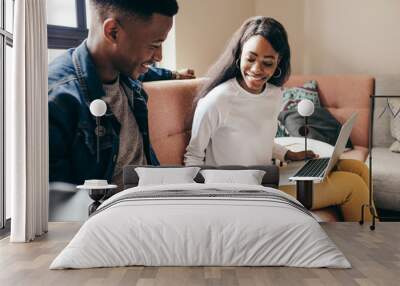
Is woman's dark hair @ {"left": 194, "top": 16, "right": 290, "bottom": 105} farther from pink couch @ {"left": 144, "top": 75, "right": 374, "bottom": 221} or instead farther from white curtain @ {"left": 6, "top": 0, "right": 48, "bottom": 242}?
white curtain @ {"left": 6, "top": 0, "right": 48, "bottom": 242}

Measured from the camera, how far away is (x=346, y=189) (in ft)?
18.5

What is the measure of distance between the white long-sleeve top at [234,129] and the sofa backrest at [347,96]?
14.9 inches

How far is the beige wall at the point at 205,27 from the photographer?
576cm

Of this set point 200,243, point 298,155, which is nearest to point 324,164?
point 298,155

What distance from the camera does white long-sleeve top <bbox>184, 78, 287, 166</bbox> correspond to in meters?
5.62

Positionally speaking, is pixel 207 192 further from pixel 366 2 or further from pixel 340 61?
pixel 366 2

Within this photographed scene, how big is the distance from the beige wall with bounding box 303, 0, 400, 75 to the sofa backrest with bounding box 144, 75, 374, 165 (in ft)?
0.51

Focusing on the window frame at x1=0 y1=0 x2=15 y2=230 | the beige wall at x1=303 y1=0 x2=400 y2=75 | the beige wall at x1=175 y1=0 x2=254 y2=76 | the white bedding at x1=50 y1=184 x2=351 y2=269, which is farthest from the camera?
the beige wall at x1=303 y1=0 x2=400 y2=75

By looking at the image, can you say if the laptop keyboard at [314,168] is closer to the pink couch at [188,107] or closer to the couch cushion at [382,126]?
the pink couch at [188,107]

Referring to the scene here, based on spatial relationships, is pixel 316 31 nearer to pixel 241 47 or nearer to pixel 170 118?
pixel 241 47

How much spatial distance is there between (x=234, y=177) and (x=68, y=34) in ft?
6.09

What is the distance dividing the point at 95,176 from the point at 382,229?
2.38m

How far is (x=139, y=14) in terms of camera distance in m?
5.47

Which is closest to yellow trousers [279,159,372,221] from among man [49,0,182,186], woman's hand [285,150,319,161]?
woman's hand [285,150,319,161]
